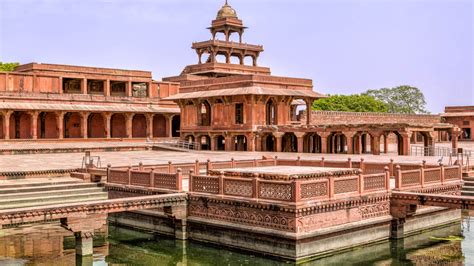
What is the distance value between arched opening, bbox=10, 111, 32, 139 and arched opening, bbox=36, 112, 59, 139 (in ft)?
2.78

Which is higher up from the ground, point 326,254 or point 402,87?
point 402,87

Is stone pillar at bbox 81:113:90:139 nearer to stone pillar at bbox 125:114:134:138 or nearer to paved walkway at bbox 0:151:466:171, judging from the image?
stone pillar at bbox 125:114:134:138

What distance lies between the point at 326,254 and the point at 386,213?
260 centimetres

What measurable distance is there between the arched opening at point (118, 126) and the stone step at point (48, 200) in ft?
94.8

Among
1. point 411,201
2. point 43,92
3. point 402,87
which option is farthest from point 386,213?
point 402,87

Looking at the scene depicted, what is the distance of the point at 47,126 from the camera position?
144ft

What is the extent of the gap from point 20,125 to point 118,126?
327 inches

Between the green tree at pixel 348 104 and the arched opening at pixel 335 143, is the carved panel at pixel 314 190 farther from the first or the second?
the green tree at pixel 348 104

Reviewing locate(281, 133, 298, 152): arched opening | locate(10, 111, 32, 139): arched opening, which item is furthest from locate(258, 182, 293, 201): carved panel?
locate(10, 111, 32, 139): arched opening

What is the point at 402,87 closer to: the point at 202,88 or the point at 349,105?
the point at 349,105

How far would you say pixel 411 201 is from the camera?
1488 cm

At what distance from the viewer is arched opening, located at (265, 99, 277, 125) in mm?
39531

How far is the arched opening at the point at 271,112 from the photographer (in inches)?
1556

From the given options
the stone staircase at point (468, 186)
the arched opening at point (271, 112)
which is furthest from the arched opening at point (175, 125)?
the stone staircase at point (468, 186)
